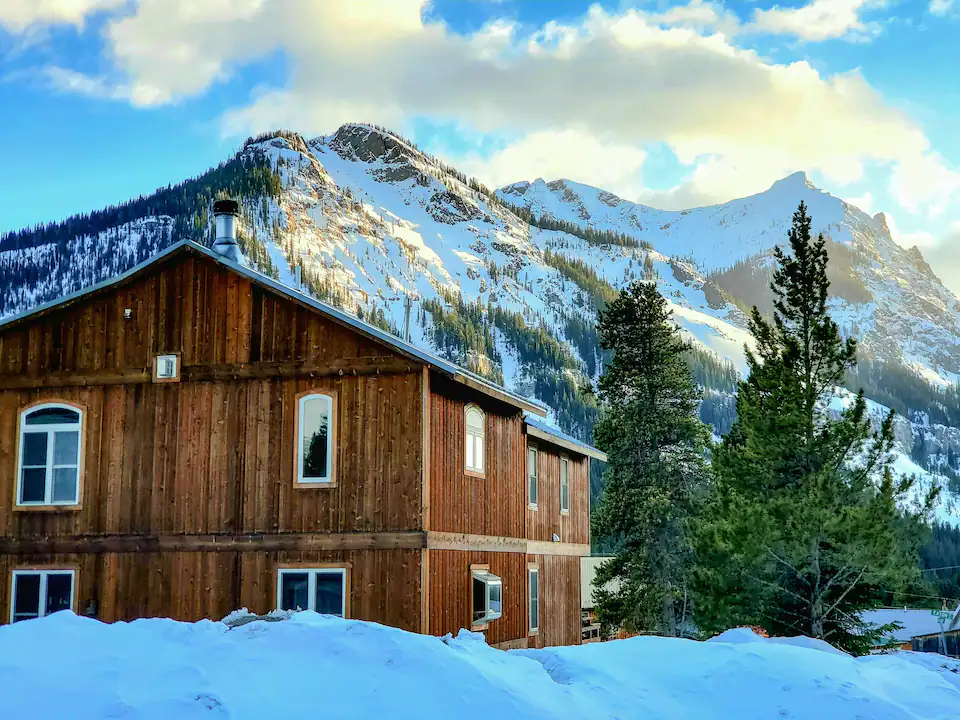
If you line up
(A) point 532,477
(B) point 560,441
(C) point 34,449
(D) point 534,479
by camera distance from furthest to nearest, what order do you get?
(B) point 560,441
(D) point 534,479
(A) point 532,477
(C) point 34,449

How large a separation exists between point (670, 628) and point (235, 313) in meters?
24.5

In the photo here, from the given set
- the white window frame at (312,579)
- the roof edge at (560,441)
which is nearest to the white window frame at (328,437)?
the white window frame at (312,579)

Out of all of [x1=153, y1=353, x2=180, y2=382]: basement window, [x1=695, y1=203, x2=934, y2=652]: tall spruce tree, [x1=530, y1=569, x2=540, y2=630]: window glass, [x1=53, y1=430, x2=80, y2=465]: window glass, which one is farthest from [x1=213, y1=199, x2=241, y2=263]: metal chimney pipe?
[x1=695, y1=203, x2=934, y2=652]: tall spruce tree

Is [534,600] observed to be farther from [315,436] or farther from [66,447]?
[66,447]

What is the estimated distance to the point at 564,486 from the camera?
92.4 feet

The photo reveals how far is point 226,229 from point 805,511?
12.8m

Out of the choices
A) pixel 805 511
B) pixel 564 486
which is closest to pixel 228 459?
pixel 805 511

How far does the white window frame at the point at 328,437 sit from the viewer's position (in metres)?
18.2

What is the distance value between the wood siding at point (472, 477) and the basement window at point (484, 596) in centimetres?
83

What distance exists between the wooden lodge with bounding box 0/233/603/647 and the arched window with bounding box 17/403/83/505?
3 cm

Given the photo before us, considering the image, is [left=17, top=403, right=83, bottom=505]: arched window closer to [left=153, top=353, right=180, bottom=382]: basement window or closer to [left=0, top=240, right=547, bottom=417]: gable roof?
[left=153, top=353, right=180, bottom=382]: basement window

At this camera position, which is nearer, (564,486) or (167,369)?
(167,369)

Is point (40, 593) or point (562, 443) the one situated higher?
point (562, 443)

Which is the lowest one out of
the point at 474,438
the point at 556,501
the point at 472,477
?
the point at 556,501
